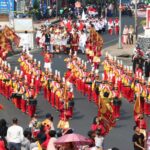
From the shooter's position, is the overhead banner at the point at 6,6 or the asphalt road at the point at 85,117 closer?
the asphalt road at the point at 85,117

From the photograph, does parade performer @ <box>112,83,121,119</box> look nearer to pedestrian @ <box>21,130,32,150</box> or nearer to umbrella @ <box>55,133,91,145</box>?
pedestrian @ <box>21,130,32,150</box>

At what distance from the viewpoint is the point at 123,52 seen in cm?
5141

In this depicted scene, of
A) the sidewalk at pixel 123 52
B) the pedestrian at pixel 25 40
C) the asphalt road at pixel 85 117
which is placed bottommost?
the sidewalk at pixel 123 52

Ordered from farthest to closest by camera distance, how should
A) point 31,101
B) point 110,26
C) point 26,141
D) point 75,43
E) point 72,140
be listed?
point 110,26 → point 75,43 → point 31,101 → point 26,141 → point 72,140

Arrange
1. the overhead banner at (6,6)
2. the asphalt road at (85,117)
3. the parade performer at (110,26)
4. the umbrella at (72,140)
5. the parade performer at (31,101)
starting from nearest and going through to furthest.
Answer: the umbrella at (72,140), the asphalt road at (85,117), the parade performer at (31,101), the overhead banner at (6,6), the parade performer at (110,26)

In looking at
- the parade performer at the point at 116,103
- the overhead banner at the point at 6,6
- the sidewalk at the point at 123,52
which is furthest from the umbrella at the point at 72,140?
the overhead banner at the point at 6,6

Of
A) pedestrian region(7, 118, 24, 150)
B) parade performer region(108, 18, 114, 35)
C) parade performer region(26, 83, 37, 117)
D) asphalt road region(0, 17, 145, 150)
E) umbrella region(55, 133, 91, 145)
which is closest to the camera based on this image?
umbrella region(55, 133, 91, 145)

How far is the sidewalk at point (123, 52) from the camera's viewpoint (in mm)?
48750

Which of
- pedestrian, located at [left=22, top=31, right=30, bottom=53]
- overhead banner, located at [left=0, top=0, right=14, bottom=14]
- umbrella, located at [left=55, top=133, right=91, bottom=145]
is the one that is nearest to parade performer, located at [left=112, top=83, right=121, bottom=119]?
umbrella, located at [left=55, top=133, right=91, bottom=145]

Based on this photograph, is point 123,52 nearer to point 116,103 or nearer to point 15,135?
point 116,103

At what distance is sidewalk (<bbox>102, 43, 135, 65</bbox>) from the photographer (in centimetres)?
4875

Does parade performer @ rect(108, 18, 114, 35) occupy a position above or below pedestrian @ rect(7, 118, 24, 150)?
below

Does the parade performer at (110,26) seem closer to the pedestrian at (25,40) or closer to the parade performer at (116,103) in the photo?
the pedestrian at (25,40)

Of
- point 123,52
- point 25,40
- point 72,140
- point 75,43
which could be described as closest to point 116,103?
point 72,140
